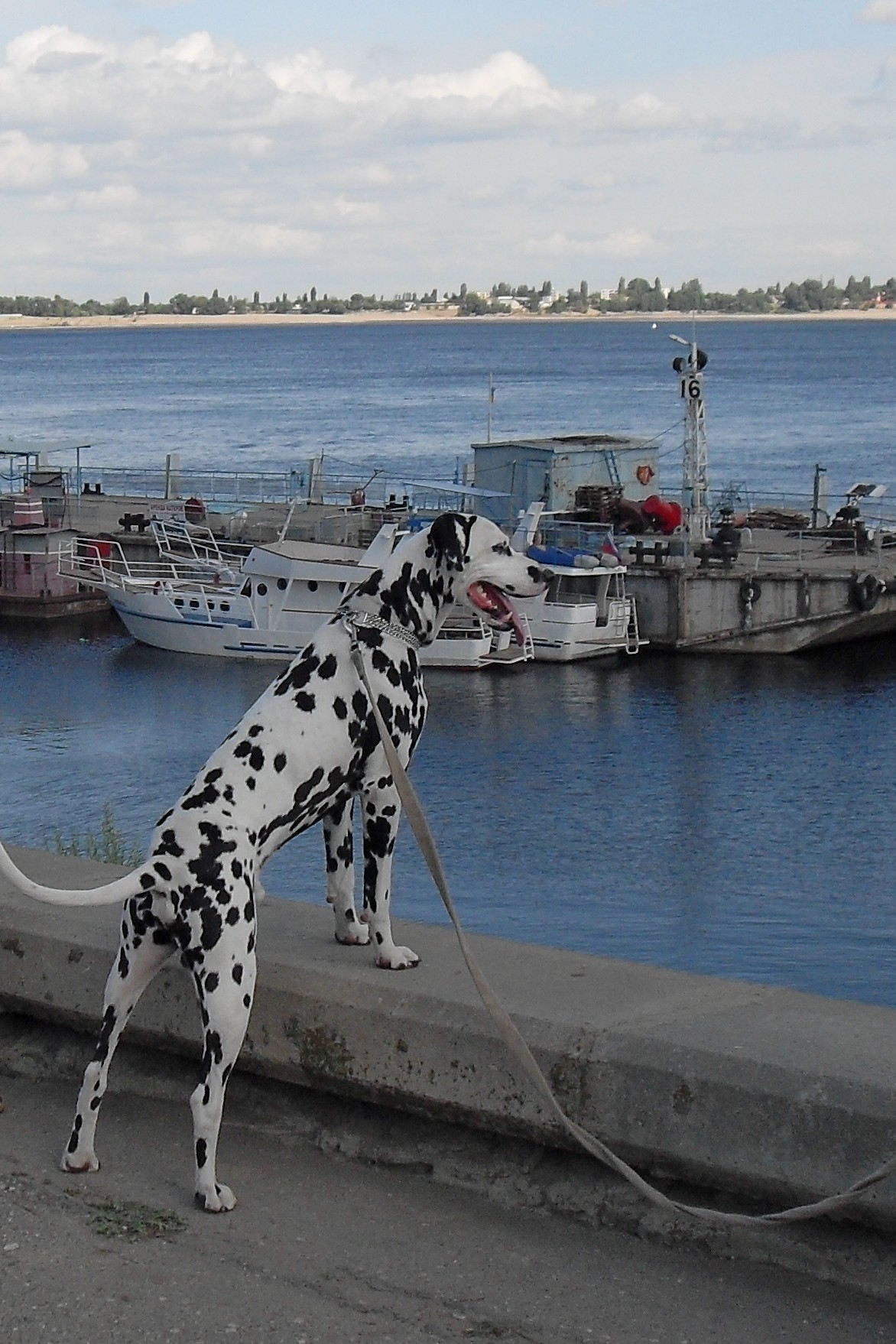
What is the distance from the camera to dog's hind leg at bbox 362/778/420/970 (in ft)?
20.7

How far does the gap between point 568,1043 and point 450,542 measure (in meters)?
1.92

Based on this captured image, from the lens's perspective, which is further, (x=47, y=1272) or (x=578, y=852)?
(x=578, y=852)

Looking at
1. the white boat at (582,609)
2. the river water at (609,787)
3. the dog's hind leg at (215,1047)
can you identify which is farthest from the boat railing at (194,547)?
the dog's hind leg at (215,1047)

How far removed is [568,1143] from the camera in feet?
17.9

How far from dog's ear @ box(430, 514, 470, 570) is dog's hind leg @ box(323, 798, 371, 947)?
0.96m

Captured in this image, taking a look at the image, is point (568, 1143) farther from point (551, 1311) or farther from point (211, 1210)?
point (211, 1210)

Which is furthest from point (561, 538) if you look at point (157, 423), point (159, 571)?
point (157, 423)

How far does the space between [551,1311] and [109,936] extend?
7.93ft

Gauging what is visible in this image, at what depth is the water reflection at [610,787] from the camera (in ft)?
82.6

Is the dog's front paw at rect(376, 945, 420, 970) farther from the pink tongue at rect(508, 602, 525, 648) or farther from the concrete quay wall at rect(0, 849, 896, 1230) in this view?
the pink tongue at rect(508, 602, 525, 648)

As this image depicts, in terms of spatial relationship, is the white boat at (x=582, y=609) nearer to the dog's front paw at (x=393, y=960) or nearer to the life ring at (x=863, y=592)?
the life ring at (x=863, y=592)

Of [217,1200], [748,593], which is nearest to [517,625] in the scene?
[217,1200]

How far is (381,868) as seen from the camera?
650 cm

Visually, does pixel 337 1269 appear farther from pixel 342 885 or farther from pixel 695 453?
pixel 695 453
